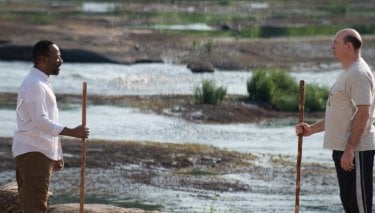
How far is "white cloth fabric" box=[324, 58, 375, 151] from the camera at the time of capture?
9.13 meters

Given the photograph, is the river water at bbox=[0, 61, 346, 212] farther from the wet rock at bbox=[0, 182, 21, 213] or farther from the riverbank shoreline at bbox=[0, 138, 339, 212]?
the wet rock at bbox=[0, 182, 21, 213]

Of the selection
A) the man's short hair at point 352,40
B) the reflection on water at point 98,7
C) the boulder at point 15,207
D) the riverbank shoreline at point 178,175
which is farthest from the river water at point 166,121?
the reflection on water at point 98,7

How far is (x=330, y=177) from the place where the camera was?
65.4 feet

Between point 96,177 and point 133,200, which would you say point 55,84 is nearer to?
point 96,177

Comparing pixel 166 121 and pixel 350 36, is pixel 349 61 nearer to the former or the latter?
pixel 350 36

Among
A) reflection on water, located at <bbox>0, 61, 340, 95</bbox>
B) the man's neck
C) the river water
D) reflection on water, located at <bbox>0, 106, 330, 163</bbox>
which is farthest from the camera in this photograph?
reflection on water, located at <bbox>0, 61, 340, 95</bbox>

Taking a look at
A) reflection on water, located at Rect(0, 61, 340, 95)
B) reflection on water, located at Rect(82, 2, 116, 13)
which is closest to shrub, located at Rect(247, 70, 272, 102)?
reflection on water, located at Rect(0, 61, 340, 95)

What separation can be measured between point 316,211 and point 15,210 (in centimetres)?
644

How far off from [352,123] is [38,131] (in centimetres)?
235

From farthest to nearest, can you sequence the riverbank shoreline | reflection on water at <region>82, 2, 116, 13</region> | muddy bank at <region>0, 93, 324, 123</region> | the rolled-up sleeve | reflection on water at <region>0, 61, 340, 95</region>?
reflection on water at <region>82, 2, 116, 13</region>, reflection on water at <region>0, 61, 340, 95</region>, muddy bank at <region>0, 93, 324, 123</region>, the riverbank shoreline, the rolled-up sleeve

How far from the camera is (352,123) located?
9141 millimetres

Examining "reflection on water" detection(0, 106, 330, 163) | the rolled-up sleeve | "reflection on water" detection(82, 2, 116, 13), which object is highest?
"reflection on water" detection(82, 2, 116, 13)

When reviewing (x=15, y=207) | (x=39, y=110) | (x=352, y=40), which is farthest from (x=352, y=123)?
(x=15, y=207)

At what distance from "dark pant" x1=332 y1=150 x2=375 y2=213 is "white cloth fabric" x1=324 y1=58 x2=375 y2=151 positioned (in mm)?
76
